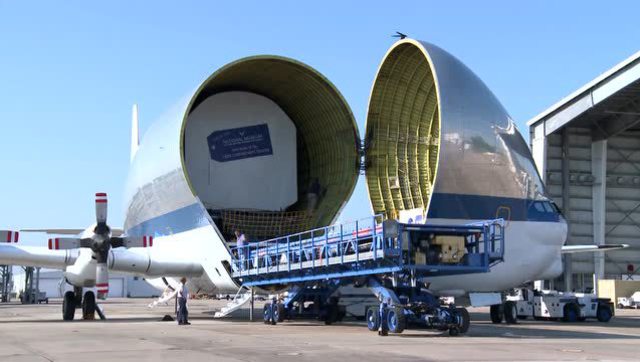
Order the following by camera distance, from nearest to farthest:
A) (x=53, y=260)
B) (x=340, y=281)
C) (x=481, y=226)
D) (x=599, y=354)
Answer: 1. (x=599, y=354)
2. (x=481, y=226)
3. (x=340, y=281)
4. (x=53, y=260)

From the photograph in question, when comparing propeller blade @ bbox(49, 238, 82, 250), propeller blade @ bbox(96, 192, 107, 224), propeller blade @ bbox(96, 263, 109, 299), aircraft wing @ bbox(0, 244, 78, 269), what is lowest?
propeller blade @ bbox(96, 263, 109, 299)

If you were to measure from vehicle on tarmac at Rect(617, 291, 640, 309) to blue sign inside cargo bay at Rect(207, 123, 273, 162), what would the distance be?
27728 mm

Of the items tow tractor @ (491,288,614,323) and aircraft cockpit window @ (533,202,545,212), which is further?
tow tractor @ (491,288,614,323)

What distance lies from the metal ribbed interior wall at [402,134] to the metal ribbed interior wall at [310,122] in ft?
3.40

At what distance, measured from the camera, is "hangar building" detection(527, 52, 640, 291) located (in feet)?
159

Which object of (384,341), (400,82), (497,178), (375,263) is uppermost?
(400,82)

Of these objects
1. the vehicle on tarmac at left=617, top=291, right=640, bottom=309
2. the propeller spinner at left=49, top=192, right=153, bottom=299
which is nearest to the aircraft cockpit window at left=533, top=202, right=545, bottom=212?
the propeller spinner at left=49, top=192, right=153, bottom=299

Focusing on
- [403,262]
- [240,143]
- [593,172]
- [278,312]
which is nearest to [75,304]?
[278,312]

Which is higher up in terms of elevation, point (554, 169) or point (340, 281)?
point (554, 169)

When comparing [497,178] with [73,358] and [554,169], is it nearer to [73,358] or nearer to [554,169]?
[73,358]

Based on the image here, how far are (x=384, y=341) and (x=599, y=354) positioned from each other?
15.3ft

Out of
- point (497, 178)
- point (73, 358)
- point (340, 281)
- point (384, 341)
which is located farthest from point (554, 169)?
point (73, 358)

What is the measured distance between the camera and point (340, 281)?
2397 centimetres

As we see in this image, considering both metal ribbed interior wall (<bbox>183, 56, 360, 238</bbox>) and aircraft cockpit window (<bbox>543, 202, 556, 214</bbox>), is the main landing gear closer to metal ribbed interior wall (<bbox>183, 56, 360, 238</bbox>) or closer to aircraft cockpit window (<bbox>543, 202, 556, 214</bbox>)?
metal ribbed interior wall (<bbox>183, 56, 360, 238</bbox>)
